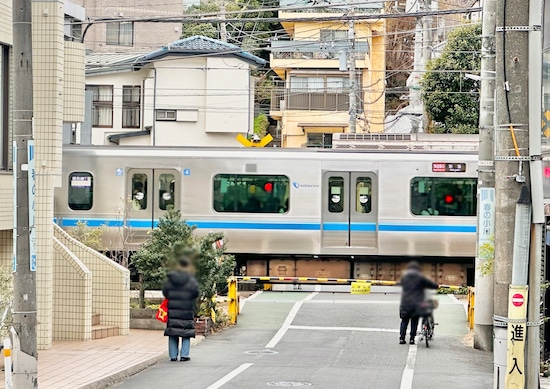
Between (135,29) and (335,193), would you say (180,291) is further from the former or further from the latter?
(135,29)

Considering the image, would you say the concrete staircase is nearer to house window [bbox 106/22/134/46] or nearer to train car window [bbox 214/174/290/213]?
train car window [bbox 214/174/290/213]

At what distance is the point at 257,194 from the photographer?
24.4 m

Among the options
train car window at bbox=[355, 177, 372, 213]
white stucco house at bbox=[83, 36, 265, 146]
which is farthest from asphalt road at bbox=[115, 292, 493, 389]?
white stucco house at bbox=[83, 36, 265, 146]

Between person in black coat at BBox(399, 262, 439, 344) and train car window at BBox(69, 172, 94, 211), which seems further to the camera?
train car window at BBox(69, 172, 94, 211)

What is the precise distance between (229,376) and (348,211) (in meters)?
10.7

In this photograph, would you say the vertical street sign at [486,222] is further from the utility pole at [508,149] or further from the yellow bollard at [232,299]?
the yellow bollard at [232,299]

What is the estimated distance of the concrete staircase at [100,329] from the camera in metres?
17.3

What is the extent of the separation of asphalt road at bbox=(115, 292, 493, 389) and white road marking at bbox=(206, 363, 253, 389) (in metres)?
0.01

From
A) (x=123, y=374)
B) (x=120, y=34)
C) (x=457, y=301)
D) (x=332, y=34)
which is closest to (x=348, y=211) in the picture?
(x=457, y=301)

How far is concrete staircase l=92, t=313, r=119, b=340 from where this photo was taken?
1730 centimetres

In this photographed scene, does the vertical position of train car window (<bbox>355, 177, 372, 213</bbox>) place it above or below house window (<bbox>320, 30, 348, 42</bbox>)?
below

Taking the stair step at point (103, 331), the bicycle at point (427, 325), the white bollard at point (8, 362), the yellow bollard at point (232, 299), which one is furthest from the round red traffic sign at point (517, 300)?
the yellow bollard at point (232, 299)

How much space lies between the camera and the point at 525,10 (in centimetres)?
977

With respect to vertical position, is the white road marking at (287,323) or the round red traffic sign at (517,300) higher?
the round red traffic sign at (517,300)
